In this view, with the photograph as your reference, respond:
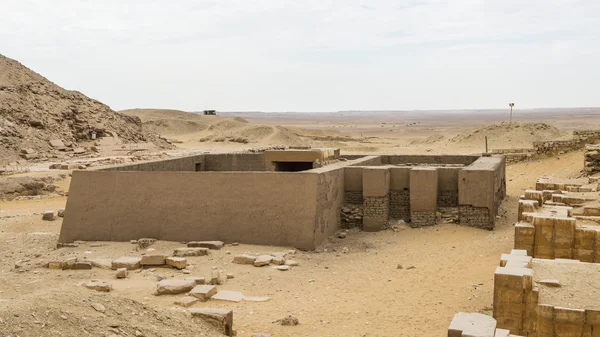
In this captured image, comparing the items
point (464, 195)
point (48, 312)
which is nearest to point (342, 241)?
point (464, 195)

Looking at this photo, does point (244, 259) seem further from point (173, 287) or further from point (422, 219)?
point (422, 219)

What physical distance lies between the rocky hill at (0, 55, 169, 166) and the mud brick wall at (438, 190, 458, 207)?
22097 mm

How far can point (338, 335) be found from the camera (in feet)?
22.9

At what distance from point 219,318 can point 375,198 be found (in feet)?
22.1

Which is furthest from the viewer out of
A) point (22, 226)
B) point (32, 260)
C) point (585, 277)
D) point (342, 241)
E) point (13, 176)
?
point (13, 176)

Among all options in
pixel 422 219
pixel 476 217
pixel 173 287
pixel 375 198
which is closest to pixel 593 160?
pixel 476 217

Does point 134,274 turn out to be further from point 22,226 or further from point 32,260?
point 22,226

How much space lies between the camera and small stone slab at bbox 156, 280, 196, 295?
27.6 ft

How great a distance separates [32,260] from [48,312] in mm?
6306

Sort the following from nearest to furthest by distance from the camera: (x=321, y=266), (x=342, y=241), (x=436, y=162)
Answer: (x=321, y=266) < (x=342, y=241) < (x=436, y=162)

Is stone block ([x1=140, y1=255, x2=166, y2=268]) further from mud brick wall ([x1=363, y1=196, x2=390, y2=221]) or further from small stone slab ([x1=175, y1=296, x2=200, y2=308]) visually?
mud brick wall ([x1=363, y1=196, x2=390, y2=221])

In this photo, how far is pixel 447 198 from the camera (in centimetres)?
1267

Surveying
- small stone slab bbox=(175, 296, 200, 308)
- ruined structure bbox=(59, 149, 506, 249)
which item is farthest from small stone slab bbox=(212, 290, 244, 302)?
ruined structure bbox=(59, 149, 506, 249)

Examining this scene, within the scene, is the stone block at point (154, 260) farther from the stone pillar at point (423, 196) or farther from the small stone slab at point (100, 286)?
the stone pillar at point (423, 196)
